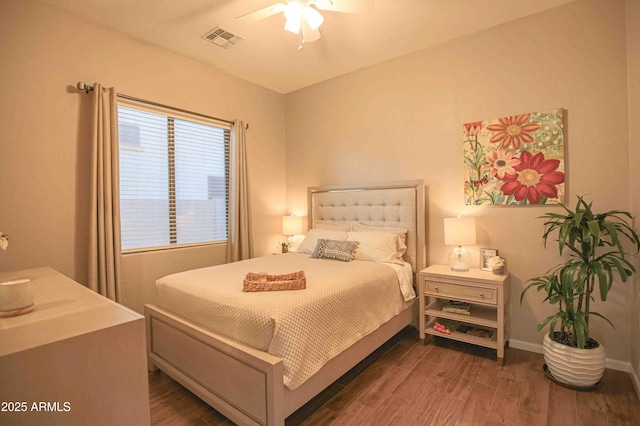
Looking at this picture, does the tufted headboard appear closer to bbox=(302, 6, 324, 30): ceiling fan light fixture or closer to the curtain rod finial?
bbox=(302, 6, 324, 30): ceiling fan light fixture

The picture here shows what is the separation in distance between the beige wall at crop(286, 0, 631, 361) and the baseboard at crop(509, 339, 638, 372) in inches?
Result: 1.6

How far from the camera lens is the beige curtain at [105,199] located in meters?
2.58

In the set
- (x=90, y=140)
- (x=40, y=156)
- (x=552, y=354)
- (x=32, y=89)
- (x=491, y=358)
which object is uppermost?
(x=32, y=89)

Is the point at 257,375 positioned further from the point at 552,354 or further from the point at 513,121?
the point at 513,121

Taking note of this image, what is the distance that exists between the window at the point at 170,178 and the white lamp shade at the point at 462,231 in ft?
8.47

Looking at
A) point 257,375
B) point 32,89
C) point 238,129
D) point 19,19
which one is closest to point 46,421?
point 257,375

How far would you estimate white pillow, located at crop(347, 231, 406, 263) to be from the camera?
10.0 feet

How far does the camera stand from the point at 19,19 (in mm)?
2346

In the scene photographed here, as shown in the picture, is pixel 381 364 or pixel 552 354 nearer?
pixel 552 354

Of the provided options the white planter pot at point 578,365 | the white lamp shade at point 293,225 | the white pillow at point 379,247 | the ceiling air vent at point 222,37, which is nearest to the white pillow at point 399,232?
the white pillow at point 379,247

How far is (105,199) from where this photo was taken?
8.68ft

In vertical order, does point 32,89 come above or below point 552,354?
above

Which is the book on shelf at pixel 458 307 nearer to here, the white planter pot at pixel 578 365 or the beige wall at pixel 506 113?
the beige wall at pixel 506 113

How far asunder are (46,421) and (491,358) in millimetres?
2890
